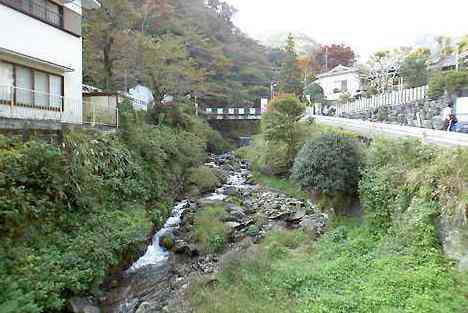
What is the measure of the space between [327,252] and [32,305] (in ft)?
26.3

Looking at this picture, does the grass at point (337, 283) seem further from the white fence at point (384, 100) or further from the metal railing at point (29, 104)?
the white fence at point (384, 100)

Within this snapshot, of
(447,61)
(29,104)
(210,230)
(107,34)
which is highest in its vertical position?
(447,61)

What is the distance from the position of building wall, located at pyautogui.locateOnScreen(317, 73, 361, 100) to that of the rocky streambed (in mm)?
32986

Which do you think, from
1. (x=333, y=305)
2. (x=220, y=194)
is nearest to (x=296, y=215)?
(x=220, y=194)

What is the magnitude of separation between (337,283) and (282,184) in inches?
538

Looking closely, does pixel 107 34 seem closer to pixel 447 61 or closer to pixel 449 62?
pixel 449 62

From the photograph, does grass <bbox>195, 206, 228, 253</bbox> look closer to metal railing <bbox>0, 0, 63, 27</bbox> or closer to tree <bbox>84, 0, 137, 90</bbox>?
metal railing <bbox>0, 0, 63, 27</bbox>

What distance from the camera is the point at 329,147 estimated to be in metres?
14.1

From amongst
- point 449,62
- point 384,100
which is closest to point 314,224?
point 384,100

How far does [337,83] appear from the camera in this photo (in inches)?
2076

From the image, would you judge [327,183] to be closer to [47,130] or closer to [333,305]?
[333,305]

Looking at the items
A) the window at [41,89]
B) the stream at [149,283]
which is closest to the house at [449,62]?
the stream at [149,283]

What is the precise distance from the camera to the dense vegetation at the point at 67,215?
8.02 m

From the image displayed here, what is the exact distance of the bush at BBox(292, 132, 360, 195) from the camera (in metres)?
13.6
